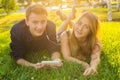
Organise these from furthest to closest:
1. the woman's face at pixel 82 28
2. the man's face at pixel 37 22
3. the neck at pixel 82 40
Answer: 1. the neck at pixel 82 40
2. the woman's face at pixel 82 28
3. the man's face at pixel 37 22

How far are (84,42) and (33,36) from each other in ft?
3.29

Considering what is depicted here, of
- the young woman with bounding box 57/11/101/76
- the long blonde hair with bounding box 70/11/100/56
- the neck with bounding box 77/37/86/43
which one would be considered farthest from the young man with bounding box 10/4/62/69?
the neck with bounding box 77/37/86/43

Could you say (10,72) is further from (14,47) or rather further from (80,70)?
(80,70)

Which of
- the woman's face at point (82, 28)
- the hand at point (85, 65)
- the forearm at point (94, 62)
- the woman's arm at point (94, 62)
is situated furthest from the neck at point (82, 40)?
the hand at point (85, 65)

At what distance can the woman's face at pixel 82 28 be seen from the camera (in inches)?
268

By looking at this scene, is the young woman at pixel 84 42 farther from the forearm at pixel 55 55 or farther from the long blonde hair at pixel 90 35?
the forearm at pixel 55 55

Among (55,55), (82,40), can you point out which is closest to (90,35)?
(82,40)

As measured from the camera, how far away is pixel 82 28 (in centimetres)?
683

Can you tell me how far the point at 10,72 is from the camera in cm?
659

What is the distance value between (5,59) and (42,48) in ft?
2.66

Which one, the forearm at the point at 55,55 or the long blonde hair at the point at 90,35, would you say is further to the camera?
the forearm at the point at 55,55

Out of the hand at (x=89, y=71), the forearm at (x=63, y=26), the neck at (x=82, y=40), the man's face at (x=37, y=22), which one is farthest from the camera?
the forearm at (x=63, y=26)

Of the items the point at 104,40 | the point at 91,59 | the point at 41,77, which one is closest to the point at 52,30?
the point at 91,59

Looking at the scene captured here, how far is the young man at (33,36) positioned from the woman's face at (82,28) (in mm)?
586
